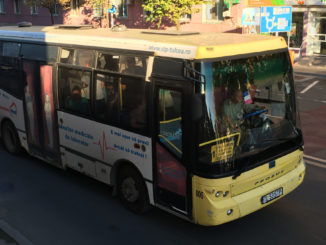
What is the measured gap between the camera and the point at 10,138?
10.4 m

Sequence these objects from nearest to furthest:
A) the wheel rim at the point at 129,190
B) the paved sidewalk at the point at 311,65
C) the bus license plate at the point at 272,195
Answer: the bus license plate at the point at 272,195 < the wheel rim at the point at 129,190 < the paved sidewalk at the point at 311,65

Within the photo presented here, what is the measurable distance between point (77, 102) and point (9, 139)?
3413 millimetres

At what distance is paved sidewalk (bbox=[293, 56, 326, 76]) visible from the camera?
24.9 meters

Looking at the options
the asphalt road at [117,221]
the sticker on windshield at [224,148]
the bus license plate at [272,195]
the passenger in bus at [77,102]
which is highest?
the passenger in bus at [77,102]

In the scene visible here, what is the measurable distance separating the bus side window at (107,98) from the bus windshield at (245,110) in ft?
6.27

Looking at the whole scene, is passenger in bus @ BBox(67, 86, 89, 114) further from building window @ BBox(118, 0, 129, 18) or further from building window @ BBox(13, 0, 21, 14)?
building window @ BBox(13, 0, 21, 14)

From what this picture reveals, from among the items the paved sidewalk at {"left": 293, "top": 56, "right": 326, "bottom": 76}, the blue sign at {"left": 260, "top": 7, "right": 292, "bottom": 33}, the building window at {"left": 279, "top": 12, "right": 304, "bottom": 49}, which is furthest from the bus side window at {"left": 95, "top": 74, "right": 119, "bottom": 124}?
the building window at {"left": 279, "top": 12, "right": 304, "bottom": 49}

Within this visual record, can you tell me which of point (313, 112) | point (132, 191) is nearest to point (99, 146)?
point (132, 191)

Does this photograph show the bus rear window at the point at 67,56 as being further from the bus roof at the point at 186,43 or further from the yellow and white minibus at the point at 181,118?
the bus roof at the point at 186,43

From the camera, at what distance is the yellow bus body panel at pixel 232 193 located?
5.77 metres

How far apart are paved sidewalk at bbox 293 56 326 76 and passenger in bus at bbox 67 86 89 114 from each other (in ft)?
63.0

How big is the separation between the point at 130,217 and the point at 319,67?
21501mm

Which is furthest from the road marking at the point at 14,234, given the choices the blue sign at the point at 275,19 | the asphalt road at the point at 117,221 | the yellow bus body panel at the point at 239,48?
the blue sign at the point at 275,19

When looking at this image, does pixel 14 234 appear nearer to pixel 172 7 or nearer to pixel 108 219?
pixel 108 219
